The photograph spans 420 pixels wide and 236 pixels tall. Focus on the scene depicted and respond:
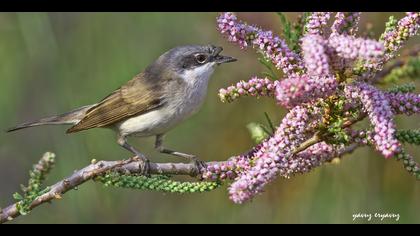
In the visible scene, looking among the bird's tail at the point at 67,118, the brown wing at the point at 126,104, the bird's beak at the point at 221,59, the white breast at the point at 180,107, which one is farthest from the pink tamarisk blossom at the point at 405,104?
the bird's tail at the point at 67,118

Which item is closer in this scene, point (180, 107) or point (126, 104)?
point (180, 107)

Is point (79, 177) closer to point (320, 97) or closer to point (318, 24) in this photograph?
point (320, 97)

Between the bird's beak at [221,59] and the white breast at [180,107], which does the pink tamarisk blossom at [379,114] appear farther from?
the white breast at [180,107]

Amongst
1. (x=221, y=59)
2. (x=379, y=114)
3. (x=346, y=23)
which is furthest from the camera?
(x=221, y=59)

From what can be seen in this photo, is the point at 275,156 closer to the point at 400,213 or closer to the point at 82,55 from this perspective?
the point at 400,213

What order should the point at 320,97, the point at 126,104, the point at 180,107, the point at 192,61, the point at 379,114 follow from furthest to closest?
the point at 126,104 < the point at 192,61 < the point at 180,107 < the point at 320,97 < the point at 379,114

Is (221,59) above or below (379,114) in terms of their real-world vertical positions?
above

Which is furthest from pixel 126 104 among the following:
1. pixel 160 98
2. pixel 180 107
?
pixel 180 107

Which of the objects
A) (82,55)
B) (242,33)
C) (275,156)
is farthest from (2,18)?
(275,156)
